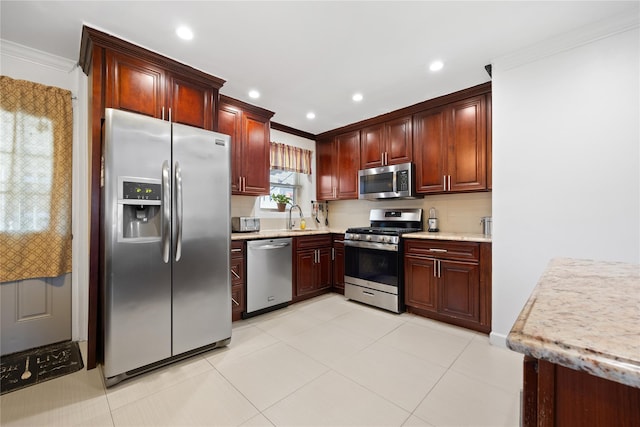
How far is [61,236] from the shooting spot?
2447mm

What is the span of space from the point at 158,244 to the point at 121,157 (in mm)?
665

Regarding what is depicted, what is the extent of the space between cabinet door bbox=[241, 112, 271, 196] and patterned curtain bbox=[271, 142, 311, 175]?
1.38 ft

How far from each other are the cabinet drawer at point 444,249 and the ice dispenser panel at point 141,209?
255 centimetres

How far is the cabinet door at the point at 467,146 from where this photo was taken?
292 centimetres

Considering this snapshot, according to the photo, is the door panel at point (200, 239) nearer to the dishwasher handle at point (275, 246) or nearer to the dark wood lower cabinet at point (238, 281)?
the dark wood lower cabinet at point (238, 281)

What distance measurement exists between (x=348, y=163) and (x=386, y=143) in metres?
0.69

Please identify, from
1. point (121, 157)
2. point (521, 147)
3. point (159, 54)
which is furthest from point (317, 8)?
point (521, 147)

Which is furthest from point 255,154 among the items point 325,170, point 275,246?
point 325,170

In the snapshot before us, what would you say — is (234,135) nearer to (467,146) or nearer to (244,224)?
(244,224)

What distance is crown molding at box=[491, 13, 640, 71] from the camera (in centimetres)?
192

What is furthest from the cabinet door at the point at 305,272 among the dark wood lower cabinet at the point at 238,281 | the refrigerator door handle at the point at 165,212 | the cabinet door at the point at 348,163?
the refrigerator door handle at the point at 165,212

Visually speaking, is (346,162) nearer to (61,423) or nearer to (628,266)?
(628,266)

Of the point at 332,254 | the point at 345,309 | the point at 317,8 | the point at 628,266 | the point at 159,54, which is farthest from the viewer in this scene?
the point at 332,254

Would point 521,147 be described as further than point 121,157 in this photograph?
Yes
